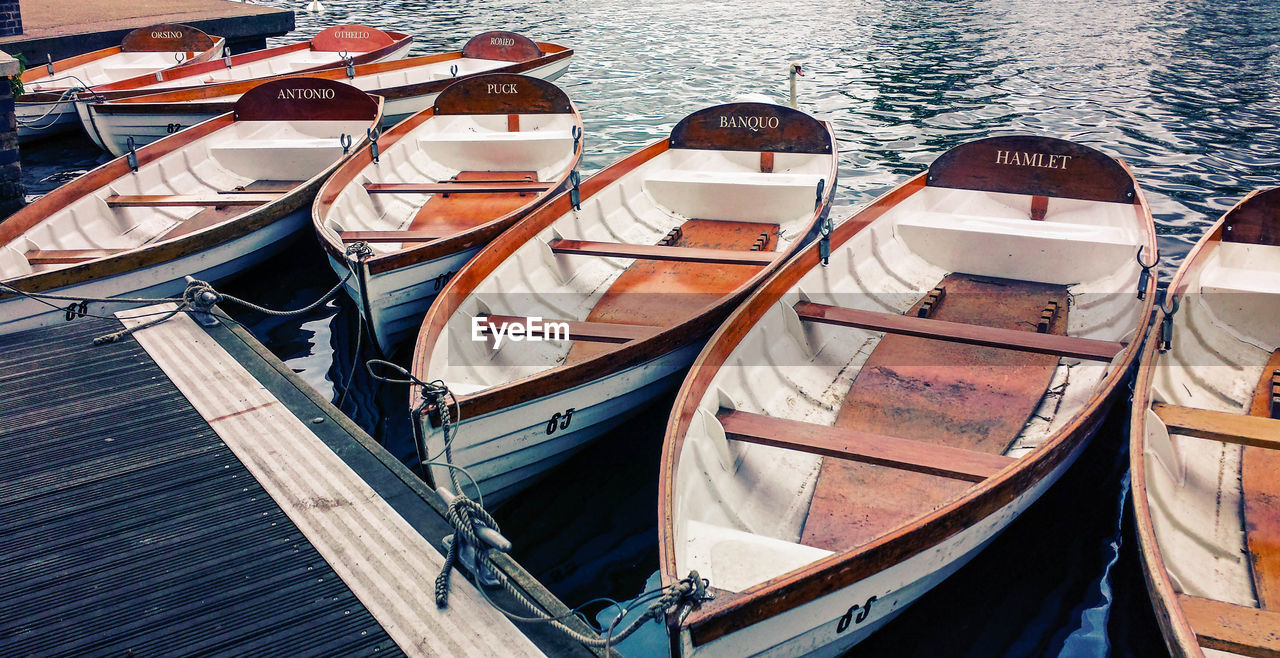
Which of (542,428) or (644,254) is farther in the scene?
(644,254)

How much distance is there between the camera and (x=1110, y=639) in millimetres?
4078

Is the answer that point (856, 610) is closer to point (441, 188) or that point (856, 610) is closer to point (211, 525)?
point (211, 525)

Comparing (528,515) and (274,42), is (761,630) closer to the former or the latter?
(528,515)

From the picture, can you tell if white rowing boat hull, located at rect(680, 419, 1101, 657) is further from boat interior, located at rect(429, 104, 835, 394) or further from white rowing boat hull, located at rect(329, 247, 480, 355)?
white rowing boat hull, located at rect(329, 247, 480, 355)

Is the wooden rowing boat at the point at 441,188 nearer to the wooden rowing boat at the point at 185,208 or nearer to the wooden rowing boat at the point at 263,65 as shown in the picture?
the wooden rowing boat at the point at 185,208

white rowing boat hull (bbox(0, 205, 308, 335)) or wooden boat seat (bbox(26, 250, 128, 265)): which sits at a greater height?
wooden boat seat (bbox(26, 250, 128, 265))

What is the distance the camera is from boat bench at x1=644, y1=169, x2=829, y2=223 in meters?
7.33

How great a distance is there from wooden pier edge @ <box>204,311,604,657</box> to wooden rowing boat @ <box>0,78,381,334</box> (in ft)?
4.53

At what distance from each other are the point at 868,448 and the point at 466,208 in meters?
4.92

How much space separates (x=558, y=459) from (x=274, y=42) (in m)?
20.0

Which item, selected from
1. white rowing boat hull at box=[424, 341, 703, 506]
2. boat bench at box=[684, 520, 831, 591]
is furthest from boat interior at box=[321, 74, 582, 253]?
boat bench at box=[684, 520, 831, 591]

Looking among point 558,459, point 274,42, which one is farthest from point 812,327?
point 274,42

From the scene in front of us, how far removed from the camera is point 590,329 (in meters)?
5.14

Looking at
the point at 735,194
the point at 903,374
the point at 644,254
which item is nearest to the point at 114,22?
the point at 735,194
